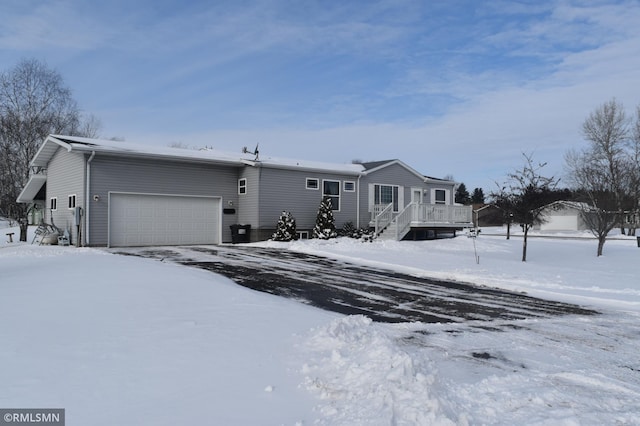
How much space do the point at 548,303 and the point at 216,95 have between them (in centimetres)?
1795

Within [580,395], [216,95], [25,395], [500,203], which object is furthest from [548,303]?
[216,95]

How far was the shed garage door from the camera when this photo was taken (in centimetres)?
1752

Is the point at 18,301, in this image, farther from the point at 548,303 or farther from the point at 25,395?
the point at 548,303

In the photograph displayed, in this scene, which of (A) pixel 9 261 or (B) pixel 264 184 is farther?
(B) pixel 264 184

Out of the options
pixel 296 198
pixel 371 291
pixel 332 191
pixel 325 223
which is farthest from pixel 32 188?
pixel 371 291

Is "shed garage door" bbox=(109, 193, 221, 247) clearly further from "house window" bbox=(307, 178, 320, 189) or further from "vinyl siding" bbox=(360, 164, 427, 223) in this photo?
"vinyl siding" bbox=(360, 164, 427, 223)

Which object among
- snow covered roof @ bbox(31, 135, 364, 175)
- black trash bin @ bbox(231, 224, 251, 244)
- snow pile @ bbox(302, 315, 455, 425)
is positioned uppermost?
snow covered roof @ bbox(31, 135, 364, 175)

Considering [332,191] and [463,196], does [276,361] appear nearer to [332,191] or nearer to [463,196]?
[332,191]

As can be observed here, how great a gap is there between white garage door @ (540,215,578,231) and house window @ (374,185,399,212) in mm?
29583

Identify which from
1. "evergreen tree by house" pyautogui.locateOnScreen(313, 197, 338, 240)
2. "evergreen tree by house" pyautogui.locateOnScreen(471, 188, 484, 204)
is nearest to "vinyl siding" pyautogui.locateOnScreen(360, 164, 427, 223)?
"evergreen tree by house" pyautogui.locateOnScreen(313, 197, 338, 240)

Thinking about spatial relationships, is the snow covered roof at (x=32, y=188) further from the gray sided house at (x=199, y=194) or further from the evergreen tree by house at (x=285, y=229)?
the evergreen tree by house at (x=285, y=229)

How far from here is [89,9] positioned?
14.9 meters

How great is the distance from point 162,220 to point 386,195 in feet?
38.4

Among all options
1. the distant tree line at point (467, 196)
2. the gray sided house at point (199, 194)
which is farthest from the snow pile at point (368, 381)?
the distant tree line at point (467, 196)
